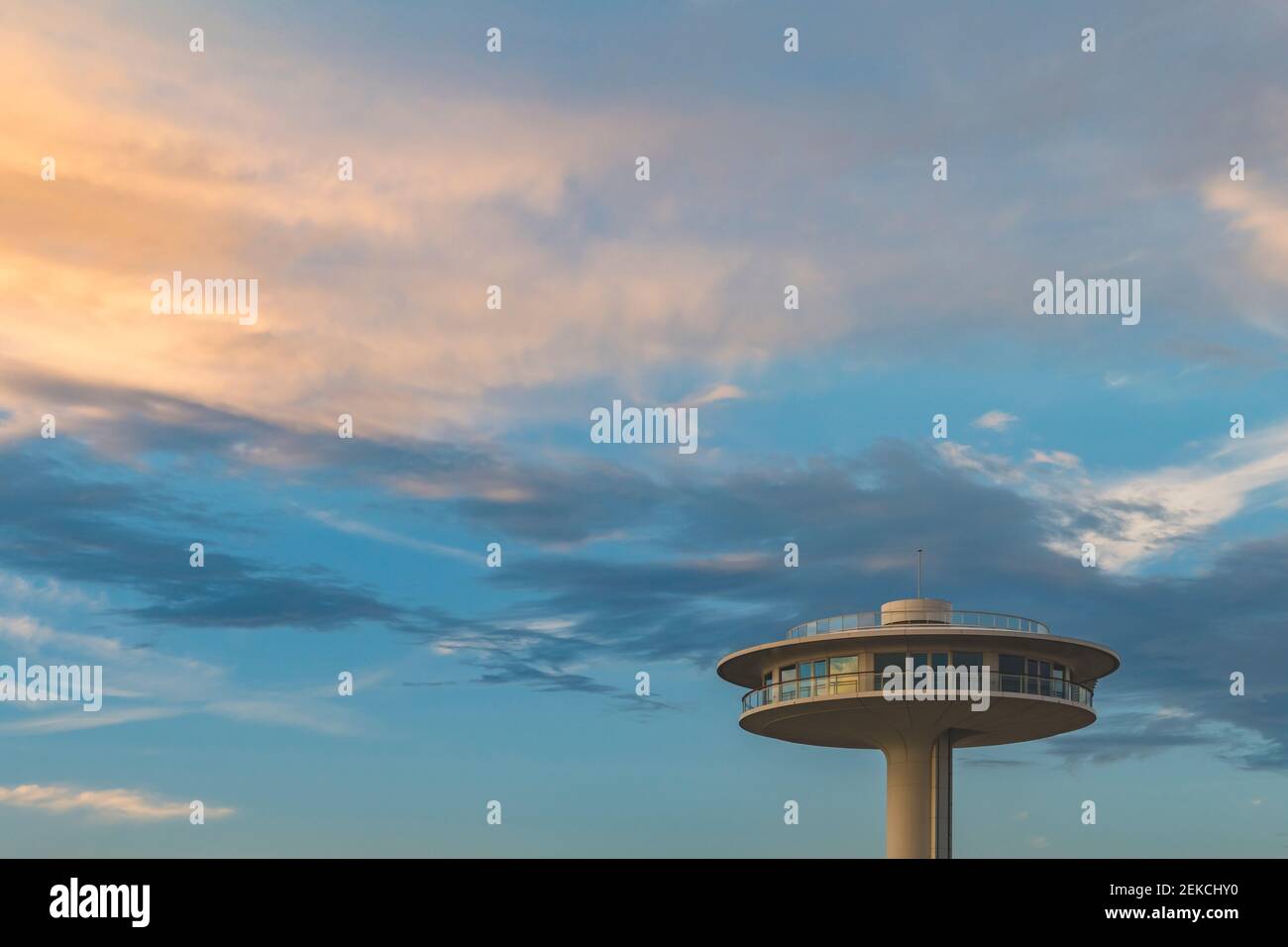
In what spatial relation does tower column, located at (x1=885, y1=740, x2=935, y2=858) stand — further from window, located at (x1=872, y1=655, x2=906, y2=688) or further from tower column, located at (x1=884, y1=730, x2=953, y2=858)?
window, located at (x1=872, y1=655, x2=906, y2=688)

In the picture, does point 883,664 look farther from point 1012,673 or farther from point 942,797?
point 942,797

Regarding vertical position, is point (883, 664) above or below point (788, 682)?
above

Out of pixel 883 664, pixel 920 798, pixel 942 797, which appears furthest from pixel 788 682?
pixel 942 797

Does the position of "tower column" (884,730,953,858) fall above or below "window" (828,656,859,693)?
below

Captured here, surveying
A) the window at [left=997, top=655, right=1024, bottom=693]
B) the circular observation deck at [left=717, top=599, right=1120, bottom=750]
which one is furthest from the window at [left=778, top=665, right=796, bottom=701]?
the window at [left=997, top=655, right=1024, bottom=693]

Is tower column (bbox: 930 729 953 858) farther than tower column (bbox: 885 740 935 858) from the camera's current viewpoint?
No
